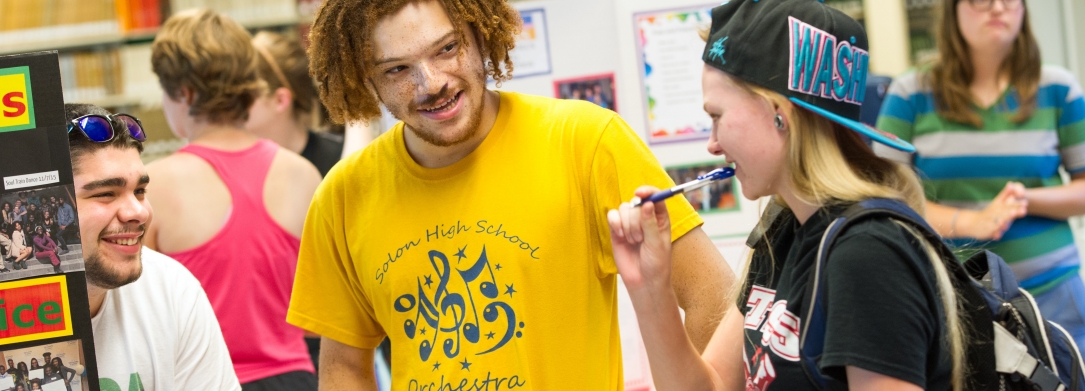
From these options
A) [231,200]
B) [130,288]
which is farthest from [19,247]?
[231,200]

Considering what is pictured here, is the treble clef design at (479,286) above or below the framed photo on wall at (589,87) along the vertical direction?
below

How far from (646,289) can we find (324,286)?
0.65 metres

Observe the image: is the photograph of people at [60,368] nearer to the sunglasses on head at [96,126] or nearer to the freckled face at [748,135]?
the sunglasses on head at [96,126]

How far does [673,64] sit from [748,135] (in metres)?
1.56

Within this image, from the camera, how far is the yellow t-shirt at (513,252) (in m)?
1.55

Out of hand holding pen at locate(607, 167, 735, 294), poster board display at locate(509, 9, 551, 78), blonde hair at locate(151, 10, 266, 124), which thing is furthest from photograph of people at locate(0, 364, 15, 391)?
poster board display at locate(509, 9, 551, 78)

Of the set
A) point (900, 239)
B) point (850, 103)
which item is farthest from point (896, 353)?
point (850, 103)

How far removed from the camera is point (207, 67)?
2592mm

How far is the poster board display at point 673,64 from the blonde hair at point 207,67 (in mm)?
1057

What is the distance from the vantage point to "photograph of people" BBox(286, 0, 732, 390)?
1.55m

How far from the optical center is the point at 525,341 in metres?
1.54

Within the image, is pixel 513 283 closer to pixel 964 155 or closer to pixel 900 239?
pixel 900 239

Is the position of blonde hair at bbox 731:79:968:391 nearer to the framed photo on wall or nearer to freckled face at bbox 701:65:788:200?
freckled face at bbox 701:65:788:200

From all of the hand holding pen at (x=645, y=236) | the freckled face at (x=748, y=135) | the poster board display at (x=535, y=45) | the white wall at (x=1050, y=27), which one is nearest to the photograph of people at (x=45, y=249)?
the hand holding pen at (x=645, y=236)
